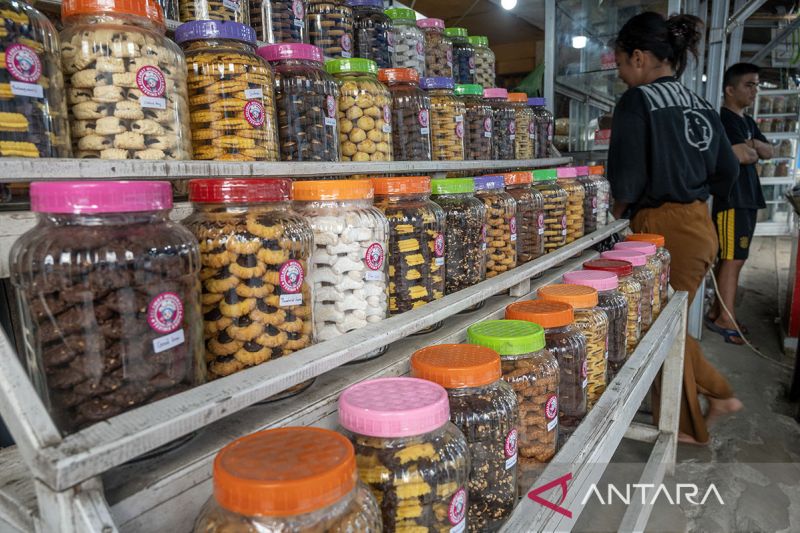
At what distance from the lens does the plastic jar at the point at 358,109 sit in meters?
1.19

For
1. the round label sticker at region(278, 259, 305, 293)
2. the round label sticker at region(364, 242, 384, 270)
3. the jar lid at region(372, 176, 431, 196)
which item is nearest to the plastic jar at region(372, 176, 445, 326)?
the jar lid at region(372, 176, 431, 196)

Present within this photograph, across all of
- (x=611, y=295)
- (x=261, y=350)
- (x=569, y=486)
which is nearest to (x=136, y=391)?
(x=261, y=350)

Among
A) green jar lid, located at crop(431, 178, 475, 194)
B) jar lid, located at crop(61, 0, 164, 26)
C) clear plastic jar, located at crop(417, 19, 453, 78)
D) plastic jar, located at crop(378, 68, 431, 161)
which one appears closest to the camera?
jar lid, located at crop(61, 0, 164, 26)

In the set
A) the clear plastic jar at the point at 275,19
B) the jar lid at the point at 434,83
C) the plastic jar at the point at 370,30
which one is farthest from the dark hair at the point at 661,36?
the clear plastic jar at the point at 275,19

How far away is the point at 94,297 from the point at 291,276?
0.27 m

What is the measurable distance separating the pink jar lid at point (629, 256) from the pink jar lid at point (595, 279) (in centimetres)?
25

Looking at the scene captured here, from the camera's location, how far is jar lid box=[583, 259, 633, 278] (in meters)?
1.68

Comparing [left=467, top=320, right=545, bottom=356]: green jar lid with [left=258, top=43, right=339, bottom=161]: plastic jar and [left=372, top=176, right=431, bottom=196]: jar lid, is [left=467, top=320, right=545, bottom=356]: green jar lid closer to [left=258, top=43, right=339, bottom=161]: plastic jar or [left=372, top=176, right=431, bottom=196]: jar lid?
[left=372, top=176, right=431, bottom=196]: jar lid

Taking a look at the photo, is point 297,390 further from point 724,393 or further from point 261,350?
point 724,393

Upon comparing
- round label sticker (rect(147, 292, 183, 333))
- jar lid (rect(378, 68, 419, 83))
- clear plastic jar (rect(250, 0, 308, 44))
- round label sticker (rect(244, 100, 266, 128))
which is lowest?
round label sticker (rect(147, 292, 183, 333))

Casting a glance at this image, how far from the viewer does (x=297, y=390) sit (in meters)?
0.86

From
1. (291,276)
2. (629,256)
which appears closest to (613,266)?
(629,256)

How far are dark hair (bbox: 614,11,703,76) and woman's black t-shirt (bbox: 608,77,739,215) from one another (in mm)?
140

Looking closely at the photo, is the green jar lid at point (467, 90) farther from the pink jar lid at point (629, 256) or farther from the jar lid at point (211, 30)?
the jar lid at point (211, 30)
